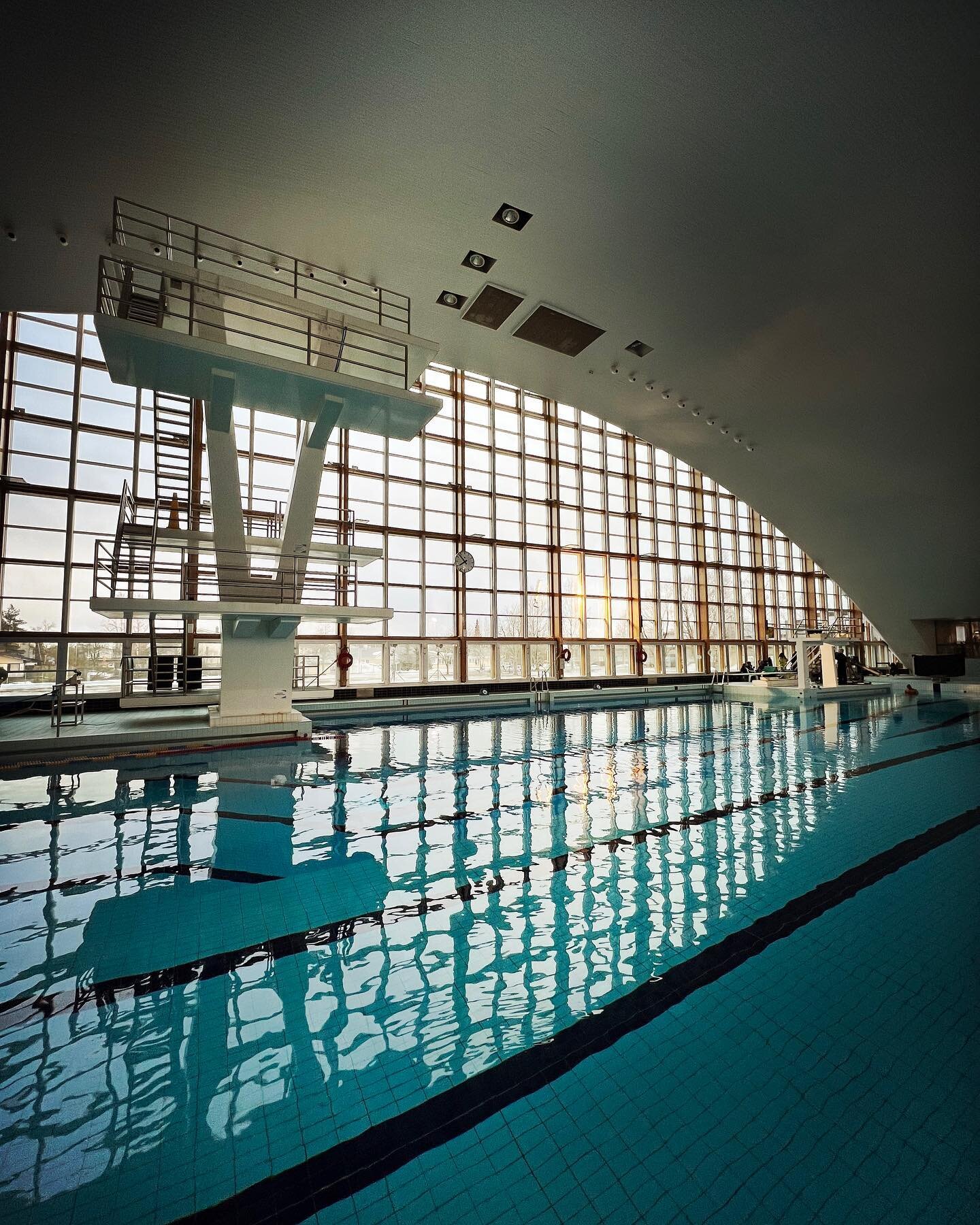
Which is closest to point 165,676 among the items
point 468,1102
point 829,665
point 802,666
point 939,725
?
point 468,1102

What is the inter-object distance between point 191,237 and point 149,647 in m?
10.2

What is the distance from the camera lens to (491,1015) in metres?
2.05

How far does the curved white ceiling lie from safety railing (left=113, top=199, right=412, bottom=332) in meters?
0.17

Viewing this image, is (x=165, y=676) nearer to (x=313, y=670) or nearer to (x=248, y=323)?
(x=313, y=670)

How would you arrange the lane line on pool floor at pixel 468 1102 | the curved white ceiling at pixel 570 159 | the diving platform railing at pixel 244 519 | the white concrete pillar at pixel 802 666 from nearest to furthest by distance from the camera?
the lane line on pool floor at pixel 468 1102, the curved white ceiling at pixel 570 159, the diving platform railing at pixel 244 519, the white concrete pillar at pixel 802 666

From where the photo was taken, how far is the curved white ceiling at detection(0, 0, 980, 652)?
391 cm

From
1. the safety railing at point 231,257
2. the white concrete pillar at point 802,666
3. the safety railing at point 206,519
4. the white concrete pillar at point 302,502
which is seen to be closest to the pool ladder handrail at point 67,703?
the safety railing at point 206,519

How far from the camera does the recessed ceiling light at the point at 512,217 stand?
17.6 feet

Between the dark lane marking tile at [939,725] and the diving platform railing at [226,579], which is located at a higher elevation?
the diving platform railing at [226,579]

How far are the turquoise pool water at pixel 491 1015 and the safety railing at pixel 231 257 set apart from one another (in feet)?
18.6

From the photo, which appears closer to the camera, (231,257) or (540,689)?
(231,257)

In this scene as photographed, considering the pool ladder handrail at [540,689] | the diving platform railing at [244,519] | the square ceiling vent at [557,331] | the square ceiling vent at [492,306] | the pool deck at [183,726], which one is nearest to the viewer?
the square ceiling vent at [492,306]

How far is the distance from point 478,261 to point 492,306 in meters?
0.73

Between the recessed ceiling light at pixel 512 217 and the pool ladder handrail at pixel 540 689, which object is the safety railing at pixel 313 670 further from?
the recessed ceiling light at pixel 512 217
